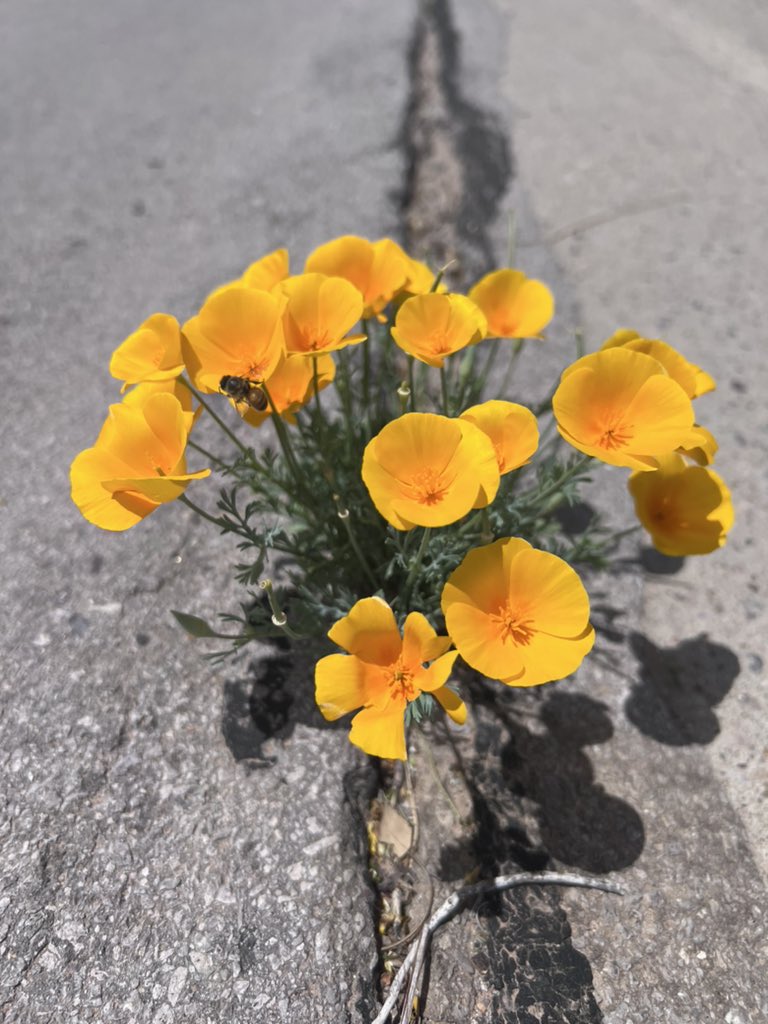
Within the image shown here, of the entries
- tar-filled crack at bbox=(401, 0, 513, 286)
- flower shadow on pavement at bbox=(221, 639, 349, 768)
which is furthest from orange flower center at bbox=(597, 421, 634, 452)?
tar-filled crack at bbox=(401, 0, 513, 286)

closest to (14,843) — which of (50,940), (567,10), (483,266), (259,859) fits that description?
(50,940)

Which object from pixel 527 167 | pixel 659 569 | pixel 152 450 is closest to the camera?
pixel 152 450

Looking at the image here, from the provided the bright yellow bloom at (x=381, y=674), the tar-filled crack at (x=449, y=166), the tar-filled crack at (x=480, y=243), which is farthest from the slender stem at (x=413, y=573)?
the tar-filled crack at (x=449, y=166)

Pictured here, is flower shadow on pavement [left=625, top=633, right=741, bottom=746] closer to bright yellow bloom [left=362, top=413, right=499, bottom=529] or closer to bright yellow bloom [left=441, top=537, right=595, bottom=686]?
bright yellow bloom [left=441, top=537, right=595, bottom=686]

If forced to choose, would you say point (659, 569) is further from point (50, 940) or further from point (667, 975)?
point (50, 940)

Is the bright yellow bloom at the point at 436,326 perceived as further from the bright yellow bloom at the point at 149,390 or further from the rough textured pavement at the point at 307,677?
the rough textured pavement at the point at 307,677

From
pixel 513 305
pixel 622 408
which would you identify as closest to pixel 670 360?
pixel 622 408

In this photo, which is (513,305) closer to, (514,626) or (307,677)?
(514,626)
